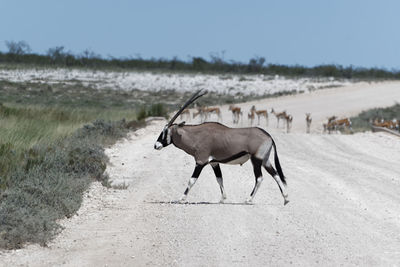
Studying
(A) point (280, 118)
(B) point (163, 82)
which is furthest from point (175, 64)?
(A) point (280, 118)

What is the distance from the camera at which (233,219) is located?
11430 millimetres

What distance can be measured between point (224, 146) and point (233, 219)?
186cm

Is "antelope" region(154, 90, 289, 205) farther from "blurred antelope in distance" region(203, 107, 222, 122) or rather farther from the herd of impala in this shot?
"blurred antelope in distance" region(203, 107, 222, 122)

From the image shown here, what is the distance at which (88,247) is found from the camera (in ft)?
32.0

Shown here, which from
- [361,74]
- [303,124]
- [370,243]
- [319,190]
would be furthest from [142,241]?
[361,74]

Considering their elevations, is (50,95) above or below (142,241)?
below

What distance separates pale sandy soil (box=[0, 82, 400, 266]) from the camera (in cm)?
914

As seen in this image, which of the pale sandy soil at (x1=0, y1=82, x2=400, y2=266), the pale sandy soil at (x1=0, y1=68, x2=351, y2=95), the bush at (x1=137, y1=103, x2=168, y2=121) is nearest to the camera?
the pale sandy soil at (x1=0, y1=82, x2=400, y2=266)

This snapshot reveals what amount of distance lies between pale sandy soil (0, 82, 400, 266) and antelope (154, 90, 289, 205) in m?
0.48

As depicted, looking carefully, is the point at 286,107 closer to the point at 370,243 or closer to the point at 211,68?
the point at 370,243

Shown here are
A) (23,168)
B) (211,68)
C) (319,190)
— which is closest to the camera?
(23,168)

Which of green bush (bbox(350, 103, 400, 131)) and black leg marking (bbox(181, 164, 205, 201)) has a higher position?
black leg marking (bbox(181, 164, 205, 201))

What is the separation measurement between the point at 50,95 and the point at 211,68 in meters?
58.3

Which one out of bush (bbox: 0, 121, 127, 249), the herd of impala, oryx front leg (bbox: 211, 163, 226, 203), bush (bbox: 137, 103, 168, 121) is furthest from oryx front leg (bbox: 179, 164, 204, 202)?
the herd of impala
